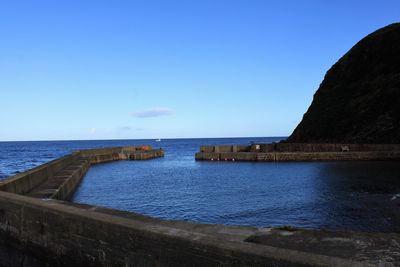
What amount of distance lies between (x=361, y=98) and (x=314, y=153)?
81.6ft

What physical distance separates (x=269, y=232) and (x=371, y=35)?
8672 cm

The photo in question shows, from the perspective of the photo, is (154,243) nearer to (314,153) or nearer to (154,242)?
(154,242)

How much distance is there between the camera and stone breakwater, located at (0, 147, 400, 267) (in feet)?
17.2

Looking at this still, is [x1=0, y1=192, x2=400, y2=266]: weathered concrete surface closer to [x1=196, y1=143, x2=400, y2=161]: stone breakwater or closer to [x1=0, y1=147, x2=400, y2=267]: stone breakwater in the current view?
[x1=0, y1=147, x2=400, y2=267]: stone breakwater

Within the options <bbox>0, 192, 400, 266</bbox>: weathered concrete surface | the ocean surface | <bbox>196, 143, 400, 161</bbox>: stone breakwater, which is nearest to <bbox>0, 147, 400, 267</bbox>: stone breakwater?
<bbox>0, 192, 400, 266</bbox>: weathered concrete surface

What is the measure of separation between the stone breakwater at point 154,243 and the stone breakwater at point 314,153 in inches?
1761

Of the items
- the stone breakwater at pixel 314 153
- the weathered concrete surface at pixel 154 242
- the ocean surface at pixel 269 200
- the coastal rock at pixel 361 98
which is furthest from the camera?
the coastal rock at pixel 361 98

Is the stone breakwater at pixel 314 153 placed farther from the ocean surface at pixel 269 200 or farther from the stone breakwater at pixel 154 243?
the stone breakwater at pixel 154 243

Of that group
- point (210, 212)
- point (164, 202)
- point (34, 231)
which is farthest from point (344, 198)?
point (34, 231)

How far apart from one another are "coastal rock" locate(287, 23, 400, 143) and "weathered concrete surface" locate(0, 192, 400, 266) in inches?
2146

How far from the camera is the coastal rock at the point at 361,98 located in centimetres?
6197

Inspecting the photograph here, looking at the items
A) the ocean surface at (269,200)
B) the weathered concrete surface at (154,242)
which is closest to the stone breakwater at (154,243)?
the weathered concrete surface at (154,242)

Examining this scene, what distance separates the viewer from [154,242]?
6.23 m

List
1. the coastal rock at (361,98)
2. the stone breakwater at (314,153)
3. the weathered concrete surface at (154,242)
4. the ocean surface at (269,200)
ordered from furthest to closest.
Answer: the coastal rock at (361,98)
the stone breakwater at (314,153)
the ocean surface at (269,200)
the weathered concrete surface at (154,242)
